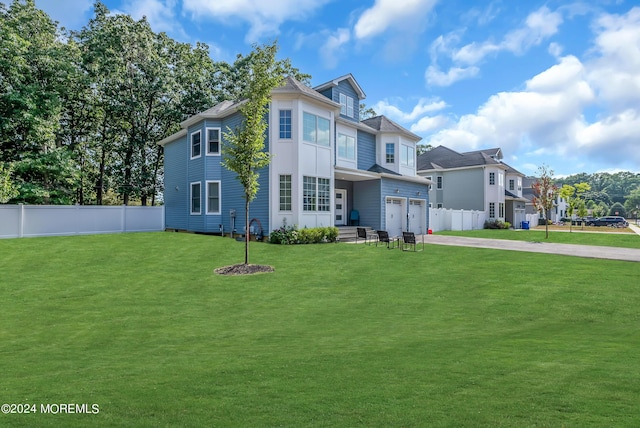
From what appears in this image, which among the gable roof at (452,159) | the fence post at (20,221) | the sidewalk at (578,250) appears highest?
the gable roof at (452,159)

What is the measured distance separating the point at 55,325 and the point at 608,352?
974 centimetres

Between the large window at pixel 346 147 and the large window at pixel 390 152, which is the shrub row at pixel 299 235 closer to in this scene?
the large window at pixel 346 147

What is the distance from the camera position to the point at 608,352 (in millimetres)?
4793

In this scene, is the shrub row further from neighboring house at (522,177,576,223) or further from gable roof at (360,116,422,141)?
neighboring house at (522,177,576,223)

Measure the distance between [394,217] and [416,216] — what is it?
3.05 m

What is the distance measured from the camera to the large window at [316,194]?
60.4 ft

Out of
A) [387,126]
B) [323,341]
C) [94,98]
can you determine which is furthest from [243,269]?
[94,98]

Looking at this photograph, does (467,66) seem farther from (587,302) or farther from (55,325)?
(55,325)

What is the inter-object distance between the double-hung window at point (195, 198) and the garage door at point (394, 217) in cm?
1254

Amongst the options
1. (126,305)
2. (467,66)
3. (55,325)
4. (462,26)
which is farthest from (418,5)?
(55,325)

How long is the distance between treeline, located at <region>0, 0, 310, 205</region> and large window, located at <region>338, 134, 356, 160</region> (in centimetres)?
1607

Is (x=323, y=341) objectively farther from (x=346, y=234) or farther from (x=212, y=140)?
(x=212, y=140)

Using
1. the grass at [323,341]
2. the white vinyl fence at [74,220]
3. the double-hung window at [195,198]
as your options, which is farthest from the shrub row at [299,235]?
the white vinyl fence at [74,220]

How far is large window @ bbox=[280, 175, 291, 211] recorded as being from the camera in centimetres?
1800
